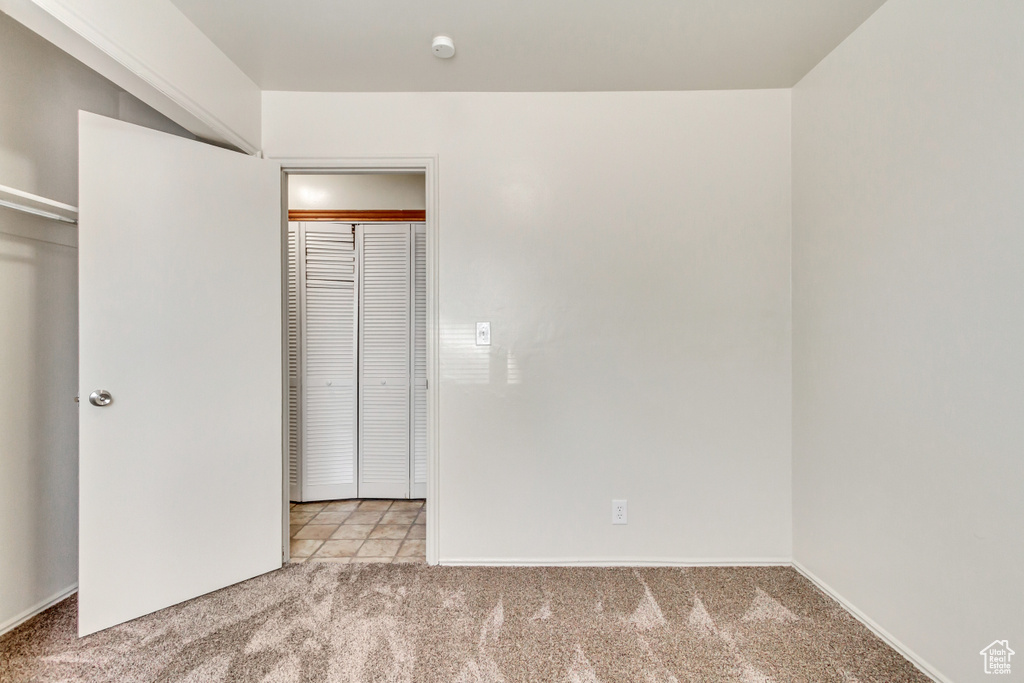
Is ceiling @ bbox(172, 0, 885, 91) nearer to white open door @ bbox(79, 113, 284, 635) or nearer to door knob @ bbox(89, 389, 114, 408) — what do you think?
white open door @ bbox(79, 113, 284, 635)

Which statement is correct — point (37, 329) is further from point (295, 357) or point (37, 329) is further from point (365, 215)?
point (365, 215)

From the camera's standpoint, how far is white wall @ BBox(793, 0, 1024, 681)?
4.20 feet

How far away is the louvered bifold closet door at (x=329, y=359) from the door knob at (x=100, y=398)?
1.47 m

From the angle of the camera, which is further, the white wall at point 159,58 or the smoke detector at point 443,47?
the smoke detector at point 443,47

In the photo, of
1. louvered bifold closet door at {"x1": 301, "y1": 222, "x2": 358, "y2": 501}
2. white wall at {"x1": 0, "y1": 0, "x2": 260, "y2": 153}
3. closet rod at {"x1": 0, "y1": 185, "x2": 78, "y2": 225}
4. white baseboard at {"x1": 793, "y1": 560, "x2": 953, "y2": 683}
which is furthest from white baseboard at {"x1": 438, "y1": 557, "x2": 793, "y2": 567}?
white wall at {"x1": 0, "y1": 0, "x2": 260, "y2": 153}

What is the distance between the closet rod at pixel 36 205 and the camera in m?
1.58

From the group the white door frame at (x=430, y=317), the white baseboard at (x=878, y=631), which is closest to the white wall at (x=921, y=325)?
the white baseboard at (x=878, y=631)

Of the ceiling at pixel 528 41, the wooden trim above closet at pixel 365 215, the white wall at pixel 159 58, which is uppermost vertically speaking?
the ceiling at pixel 528 41

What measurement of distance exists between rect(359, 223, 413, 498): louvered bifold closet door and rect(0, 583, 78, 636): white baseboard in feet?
5.07

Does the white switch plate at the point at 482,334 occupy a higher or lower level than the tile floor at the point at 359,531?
higher

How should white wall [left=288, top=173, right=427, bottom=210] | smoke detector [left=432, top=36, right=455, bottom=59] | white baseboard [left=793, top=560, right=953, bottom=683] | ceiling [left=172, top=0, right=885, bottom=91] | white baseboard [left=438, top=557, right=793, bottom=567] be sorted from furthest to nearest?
white wall [left=288, top=173, right=427, bottom=210]
white baseboard [left=438, top=557, right=793, bottom=567]
smoke detector [left=432, top=36, right=455, bottom=59]
ceiling [left=172, top=0, right=885, bottom=91]
white baseboard [left=793, top=560, right=953, bottom=683]

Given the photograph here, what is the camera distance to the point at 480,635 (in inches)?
67.4

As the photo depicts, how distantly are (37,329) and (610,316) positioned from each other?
2.48 metres

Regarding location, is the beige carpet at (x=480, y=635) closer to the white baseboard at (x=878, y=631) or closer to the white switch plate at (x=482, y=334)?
the white baseboard at (x=878, y=631)
